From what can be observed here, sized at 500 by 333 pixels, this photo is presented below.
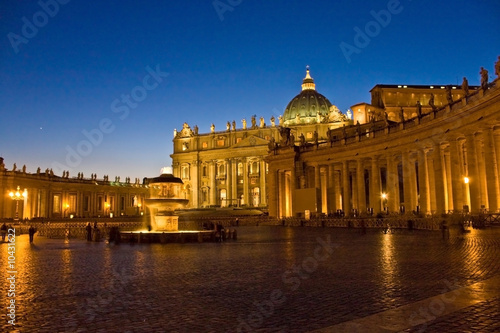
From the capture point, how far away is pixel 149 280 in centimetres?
1300

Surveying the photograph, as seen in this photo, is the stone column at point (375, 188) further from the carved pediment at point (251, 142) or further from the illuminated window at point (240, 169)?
the illuminated window at point (240, 169)

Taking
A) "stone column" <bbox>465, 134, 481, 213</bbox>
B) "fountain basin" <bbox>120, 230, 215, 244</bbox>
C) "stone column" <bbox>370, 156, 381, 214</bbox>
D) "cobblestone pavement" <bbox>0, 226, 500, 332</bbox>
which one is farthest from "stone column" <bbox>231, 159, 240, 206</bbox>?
"cobblestone pavement" <bbox>0, 226, 500, 332</bbox>

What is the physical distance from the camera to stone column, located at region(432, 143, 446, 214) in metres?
40.7

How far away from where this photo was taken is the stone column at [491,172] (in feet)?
109

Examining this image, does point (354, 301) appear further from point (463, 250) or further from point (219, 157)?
point (219, 157)

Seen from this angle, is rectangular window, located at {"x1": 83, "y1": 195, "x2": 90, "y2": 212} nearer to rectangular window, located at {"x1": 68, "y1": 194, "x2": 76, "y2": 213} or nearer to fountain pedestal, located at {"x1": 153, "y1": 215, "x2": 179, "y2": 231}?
rectangular window, located at {"x1": 68, "y1": 194, "x2": 76, "y2": 213}

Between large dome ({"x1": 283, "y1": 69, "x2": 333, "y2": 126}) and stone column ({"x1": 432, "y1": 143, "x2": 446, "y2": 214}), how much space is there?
89.8m

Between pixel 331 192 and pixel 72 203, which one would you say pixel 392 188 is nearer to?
pixel 331 192

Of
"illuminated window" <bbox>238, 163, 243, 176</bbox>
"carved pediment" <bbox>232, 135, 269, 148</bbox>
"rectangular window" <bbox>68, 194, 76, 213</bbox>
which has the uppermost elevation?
"carved pediment" <bbox>232, 135, 269, 148</bbox>

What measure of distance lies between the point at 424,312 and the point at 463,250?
11156mm

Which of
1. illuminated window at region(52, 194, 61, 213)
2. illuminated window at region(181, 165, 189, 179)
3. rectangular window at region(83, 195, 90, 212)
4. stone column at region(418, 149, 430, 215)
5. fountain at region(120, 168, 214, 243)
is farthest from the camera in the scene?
illuminated window at region(181, 165, 189, 179)

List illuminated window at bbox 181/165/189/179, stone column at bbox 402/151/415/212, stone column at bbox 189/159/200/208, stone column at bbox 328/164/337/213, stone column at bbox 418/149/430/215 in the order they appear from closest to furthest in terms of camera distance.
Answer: stone column at bbox 418/149/430/215, stone column at bbox 402/151/415/212, stone column at bbox 328/164/337/213, stone column at bbox 189/159/200/208, illuminated window at bbox 181/165/189/179

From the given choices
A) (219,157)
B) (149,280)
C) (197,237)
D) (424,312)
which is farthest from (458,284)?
A: (219,157)

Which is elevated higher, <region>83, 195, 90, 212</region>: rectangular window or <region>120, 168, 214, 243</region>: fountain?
<region>83, 195, 90, 212</region>: rectangular window
